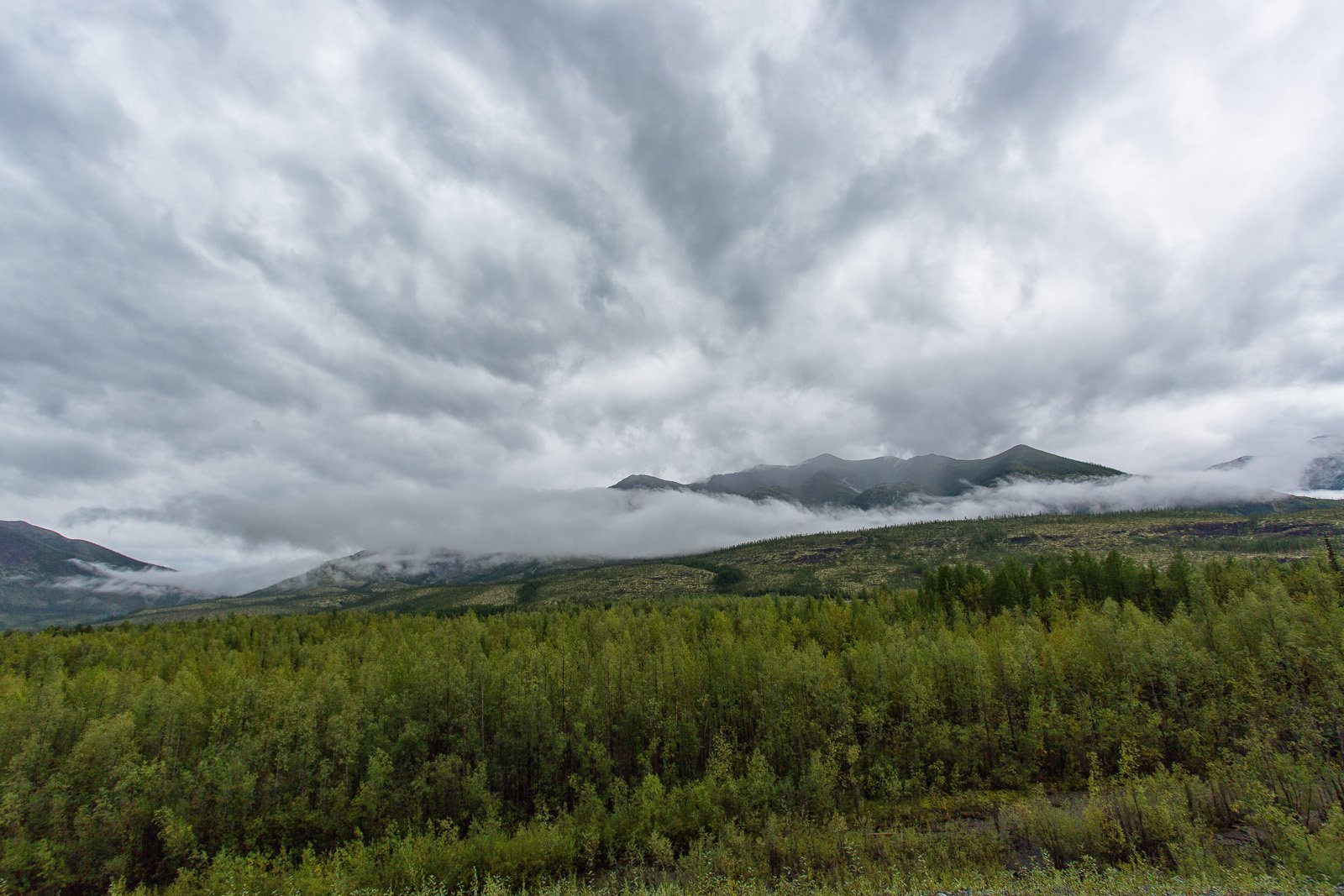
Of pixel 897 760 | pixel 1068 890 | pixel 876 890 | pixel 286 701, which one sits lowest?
pixel 897 760

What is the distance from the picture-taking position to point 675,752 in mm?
61781

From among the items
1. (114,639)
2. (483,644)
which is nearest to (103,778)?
(483,644)

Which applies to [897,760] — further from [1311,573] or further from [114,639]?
[114,639]

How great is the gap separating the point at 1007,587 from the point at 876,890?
81366mm

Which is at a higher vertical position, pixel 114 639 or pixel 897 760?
pixel 114 639

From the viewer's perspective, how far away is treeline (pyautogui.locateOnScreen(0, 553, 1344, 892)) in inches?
1634

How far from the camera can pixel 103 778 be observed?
46.4 metres

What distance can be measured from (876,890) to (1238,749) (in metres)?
47.4

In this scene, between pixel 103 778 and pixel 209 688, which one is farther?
pixel 209 688

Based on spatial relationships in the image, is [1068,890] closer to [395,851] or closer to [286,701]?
[395,851]

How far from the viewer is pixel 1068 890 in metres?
26.0

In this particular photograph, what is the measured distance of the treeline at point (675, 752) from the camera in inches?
1634

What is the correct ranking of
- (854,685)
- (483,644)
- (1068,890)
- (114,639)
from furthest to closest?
(114,639), (483,644), (854,685), (1068,890)

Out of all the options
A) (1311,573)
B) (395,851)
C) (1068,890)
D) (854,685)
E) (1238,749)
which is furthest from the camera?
(1311,573)
